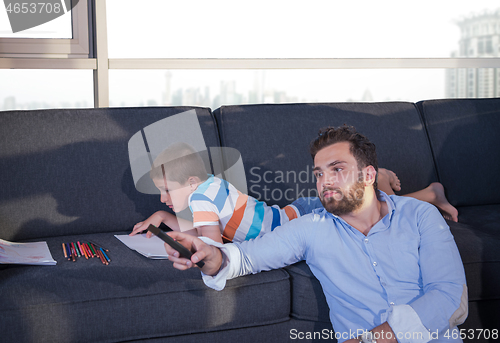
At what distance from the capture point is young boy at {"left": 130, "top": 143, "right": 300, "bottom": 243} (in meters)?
1.60

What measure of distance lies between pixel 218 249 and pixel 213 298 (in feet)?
0.69

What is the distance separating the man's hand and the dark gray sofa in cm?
18

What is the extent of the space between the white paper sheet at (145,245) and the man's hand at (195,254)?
1.15 ft

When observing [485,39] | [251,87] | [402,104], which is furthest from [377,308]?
[485,39]

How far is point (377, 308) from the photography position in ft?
4.04

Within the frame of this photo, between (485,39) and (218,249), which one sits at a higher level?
(485,39)

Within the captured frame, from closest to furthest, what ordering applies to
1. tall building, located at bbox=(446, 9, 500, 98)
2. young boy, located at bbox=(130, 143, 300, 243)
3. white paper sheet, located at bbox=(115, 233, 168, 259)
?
white paper sheet, located at bbox=(115, 233, 168, 259)
young boy, located at bbox=(130, 143, 300, 243)
tall building, located at bbox=(446, 9, 500, 98)

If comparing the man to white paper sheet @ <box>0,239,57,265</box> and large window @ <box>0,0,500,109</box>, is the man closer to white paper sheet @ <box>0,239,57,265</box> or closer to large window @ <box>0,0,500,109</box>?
white paper sheet @ <box>0,239,57,265</box>

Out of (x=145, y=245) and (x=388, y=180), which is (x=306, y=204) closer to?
(x=388, y=180)

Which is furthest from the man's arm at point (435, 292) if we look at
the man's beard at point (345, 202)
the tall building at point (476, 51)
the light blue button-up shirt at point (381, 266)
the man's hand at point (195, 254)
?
the tall building at point (476, 51)

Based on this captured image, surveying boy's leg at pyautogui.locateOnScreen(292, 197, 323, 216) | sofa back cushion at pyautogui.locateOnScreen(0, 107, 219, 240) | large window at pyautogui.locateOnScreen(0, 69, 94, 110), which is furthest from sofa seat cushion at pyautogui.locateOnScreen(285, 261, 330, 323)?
large window at pyautogui.locateOnScreen(0, 69, 94, 110)

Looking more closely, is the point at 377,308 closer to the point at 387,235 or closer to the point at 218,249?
the point at 387,235

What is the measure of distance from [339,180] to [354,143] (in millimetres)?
143

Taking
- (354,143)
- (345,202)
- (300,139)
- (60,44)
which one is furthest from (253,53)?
(345,202)
